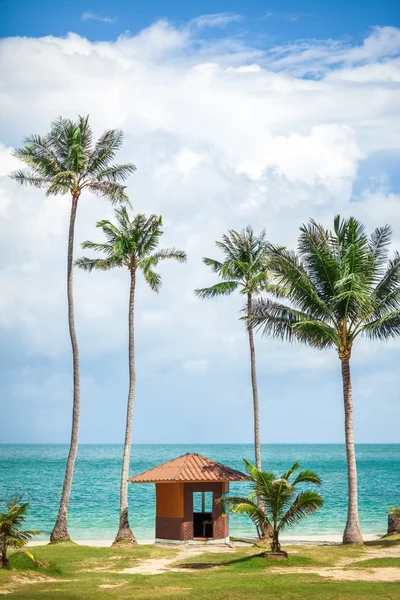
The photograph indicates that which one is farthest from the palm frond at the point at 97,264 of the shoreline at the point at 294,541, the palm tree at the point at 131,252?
the shoreline at the point at 294,541

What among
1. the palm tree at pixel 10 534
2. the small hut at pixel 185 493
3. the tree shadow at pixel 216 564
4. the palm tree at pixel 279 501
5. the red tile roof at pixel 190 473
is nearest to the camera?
the palm tree at pixel 10 534

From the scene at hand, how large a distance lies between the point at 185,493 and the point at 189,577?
7077 mm

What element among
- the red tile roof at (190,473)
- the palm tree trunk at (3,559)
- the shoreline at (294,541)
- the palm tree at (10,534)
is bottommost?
the shoreline at (294,541)

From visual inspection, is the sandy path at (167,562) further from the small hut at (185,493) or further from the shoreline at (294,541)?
the shoreline at (294,541)

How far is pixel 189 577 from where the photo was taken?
73.3 feet

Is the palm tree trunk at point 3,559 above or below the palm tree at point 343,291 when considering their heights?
below

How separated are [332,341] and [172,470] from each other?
737cm

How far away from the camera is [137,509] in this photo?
6050 cm

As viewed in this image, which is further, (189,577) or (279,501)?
(279,501)

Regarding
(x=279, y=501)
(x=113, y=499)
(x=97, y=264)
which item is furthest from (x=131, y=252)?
(x=113, y=499)

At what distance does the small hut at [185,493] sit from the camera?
2905 cm

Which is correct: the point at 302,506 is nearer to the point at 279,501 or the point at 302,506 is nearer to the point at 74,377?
the point at 279,501

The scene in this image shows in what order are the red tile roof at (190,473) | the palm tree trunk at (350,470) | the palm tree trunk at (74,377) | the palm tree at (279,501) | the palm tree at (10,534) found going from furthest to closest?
the palm tree trunk at (74,377), the palm tree trunk at (350,470), the red tile roof at (190,473), the palm tree at (279,501), the palm tree at (10,534)

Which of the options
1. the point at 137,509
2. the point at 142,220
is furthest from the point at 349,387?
the point at 137,509
